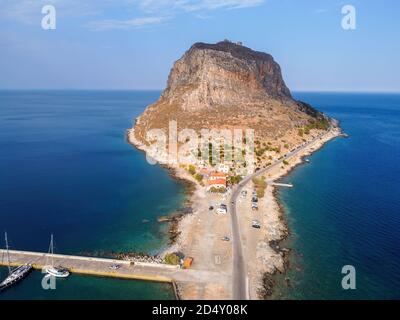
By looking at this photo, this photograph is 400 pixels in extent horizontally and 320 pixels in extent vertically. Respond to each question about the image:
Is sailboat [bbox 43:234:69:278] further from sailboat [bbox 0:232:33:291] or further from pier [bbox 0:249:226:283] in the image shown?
sailboat [bbox 0:232:33:291]

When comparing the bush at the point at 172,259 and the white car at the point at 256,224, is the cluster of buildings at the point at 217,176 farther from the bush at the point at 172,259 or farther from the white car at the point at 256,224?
the bush at the point at 172,259

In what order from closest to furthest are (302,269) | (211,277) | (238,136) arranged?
1. (211,277)
2. (302,269)
3. (238,136)

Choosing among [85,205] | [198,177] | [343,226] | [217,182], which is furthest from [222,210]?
[85,205]

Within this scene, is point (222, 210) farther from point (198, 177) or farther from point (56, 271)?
point (56, 271)

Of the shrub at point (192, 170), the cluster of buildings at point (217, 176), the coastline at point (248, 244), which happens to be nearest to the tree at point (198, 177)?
the cluster of buildings at point (217, 176)

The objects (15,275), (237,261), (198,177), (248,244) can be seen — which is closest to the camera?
(15,275)

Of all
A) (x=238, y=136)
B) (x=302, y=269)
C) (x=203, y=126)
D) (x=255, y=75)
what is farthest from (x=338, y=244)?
(x=255, y=75)

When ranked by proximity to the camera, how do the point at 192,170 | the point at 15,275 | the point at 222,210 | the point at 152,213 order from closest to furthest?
the point at 15,275 → the point at 222,210 → the point at 152,213 → the point at 192,170
